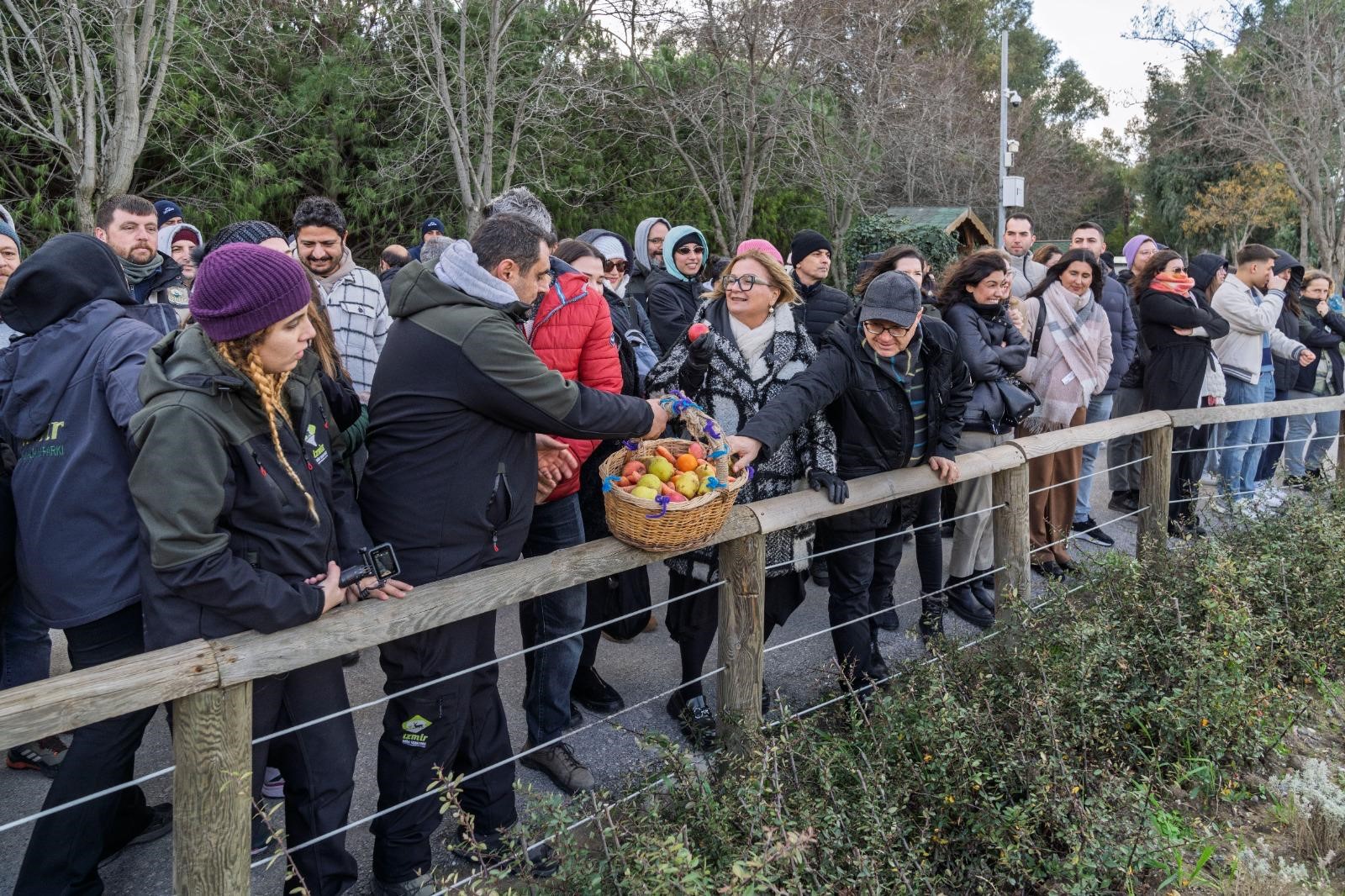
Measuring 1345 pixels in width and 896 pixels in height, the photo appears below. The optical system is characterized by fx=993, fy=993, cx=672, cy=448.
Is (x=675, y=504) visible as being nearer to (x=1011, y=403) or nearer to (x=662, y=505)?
(x=662, y=505)

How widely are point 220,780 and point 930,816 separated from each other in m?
2.08

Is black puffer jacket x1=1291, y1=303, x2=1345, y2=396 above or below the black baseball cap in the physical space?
below

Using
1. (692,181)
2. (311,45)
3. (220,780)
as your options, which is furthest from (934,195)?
(220,780)

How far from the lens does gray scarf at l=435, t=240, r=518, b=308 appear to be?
2.91 metres

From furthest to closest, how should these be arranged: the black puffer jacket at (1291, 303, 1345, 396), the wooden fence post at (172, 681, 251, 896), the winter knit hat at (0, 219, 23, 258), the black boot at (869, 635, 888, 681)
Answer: the black puffer jacket at (1291, 303, 1345, 396)
the black boot at (869, 635, 888, 681)
the winter knit hat at (0, 219, 23, 258)
the wooden fence post at (172, 681, 251, 896)

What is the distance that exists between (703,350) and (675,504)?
1.20m

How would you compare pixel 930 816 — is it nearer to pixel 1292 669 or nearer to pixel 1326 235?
pixel 1292 669

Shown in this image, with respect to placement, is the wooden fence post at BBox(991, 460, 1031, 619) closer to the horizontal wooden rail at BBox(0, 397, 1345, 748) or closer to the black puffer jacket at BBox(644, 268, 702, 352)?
the horizontal wooden rail at BBox(0, 397, 1345, 748)

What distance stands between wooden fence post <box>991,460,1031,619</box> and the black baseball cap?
3.54ft

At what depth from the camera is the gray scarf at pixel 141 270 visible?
446 centimetres

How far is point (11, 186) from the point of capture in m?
9.02

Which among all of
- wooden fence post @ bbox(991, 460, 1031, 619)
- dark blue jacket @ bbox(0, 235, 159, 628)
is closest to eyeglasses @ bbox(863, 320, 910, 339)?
wooden fence post @ bbox(991, 460, 1031, 619)

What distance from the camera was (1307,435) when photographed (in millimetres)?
8172

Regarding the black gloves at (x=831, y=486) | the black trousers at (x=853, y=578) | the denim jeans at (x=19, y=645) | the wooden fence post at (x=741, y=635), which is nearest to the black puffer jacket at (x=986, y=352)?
the black trousers at (x=853, y=578)
